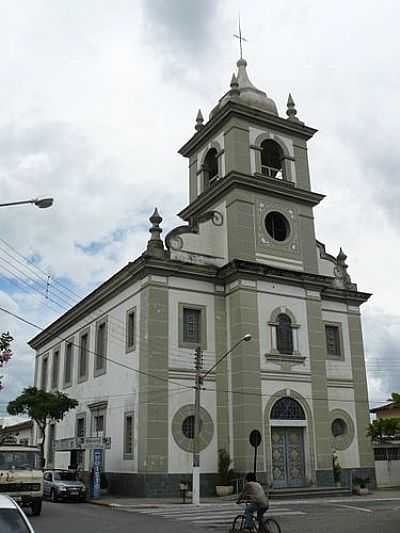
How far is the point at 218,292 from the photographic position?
2986cm

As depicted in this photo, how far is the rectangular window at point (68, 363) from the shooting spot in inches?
1513

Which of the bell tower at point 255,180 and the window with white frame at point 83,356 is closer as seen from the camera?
the bell tower at point 255,180

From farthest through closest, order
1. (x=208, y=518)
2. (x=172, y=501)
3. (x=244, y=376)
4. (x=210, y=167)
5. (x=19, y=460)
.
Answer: (x=210, y=167)
(x=244, y=376)
(x=172, y=501)
(x=19, y=460)
(x=208, y=518)

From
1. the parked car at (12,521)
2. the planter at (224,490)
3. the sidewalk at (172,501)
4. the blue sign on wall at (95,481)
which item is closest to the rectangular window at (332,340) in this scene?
the sidewalk at (172,501)


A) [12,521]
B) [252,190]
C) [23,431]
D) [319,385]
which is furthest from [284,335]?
[23,431]

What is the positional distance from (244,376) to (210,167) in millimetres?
13283

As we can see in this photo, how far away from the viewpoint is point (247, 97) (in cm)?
3481

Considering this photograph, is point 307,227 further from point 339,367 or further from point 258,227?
point 339,367

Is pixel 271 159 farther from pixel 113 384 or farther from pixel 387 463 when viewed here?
pixel 387 463

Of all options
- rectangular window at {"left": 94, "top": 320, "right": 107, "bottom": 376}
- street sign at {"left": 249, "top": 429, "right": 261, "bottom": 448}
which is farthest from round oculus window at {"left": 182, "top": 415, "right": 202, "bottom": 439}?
rectangular window at {"left": 94, "top": 320, "right": 107, "bottom": 376}

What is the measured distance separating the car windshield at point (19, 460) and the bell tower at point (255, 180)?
1375 centimetres

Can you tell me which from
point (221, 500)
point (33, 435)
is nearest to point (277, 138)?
point (221, 500)

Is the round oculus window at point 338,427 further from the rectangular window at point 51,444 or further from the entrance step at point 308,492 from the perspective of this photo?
the rectangular window at point 51,444

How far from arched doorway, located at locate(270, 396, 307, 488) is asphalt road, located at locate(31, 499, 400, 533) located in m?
4.39
